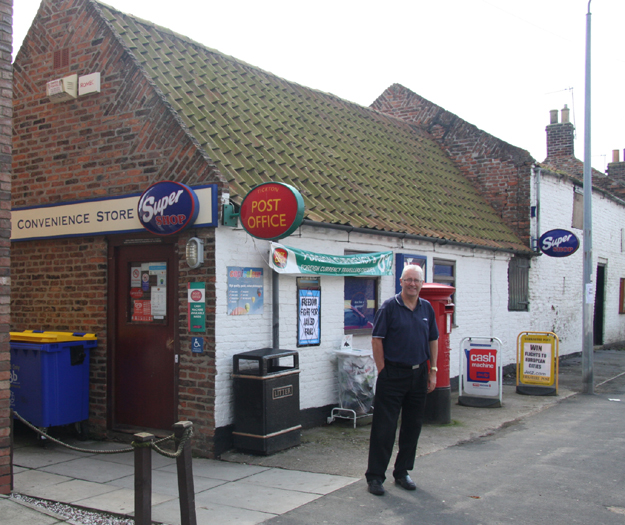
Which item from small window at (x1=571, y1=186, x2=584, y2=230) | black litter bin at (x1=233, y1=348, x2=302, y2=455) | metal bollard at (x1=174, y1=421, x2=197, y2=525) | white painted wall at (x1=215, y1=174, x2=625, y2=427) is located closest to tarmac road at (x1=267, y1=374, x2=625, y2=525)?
metal bollard at (x1=174, y1=421, x2=197, y2=525)

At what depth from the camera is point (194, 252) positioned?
696 centimetres

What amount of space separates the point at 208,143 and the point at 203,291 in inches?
74.3

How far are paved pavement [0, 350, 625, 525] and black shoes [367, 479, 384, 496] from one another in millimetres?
85

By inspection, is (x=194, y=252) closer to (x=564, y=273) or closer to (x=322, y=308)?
(x=322, y=308)

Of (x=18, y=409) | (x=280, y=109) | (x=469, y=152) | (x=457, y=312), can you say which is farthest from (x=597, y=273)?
(x=18, y=409)

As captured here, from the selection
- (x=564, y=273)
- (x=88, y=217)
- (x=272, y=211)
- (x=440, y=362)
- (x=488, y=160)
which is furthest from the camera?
(x=564, y=273)

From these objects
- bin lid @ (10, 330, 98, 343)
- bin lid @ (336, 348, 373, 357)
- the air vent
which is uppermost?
the air vent

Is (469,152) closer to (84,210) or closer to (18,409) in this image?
(84,210)

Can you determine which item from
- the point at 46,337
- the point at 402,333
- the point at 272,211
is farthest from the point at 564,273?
the point at 46,337

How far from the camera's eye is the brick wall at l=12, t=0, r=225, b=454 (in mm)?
7195

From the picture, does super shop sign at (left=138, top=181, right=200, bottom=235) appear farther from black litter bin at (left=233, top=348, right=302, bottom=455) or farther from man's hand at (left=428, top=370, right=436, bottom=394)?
man's hand at (left=428, top=370, right=436, bottom=394)

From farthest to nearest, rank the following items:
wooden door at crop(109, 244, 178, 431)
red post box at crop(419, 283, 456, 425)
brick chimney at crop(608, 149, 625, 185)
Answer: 1. brick chimney at crop(608, 149, 625, 185)
2. red post box at crop(419, 283, 456, 425)
3. wooden door at crop(109, 244, 178, 431)

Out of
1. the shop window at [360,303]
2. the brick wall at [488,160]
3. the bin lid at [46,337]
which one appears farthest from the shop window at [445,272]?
the bin lid at [46,337]

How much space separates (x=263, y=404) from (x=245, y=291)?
1335 mm
